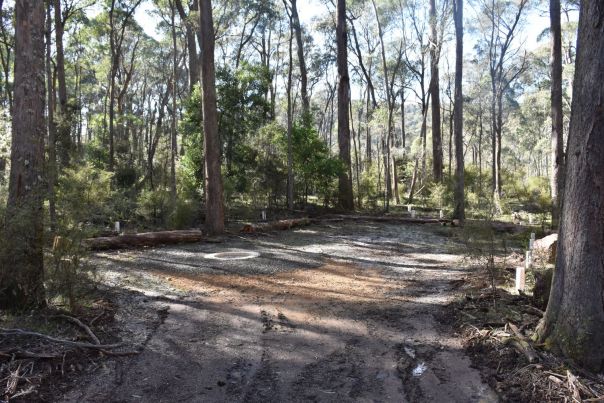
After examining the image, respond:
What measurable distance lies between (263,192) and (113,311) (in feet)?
48.3

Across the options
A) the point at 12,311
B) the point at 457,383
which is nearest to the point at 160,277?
the point at 12,311

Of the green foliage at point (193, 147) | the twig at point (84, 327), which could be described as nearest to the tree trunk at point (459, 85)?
the green foliage at point (193, 147)

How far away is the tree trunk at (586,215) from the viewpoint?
405cm

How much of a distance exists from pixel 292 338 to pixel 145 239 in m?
8.17

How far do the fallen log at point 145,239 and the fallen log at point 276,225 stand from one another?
6.96 ft

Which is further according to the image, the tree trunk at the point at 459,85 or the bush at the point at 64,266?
the tree trunk at the point at 459,85

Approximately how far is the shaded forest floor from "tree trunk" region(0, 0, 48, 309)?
74cm

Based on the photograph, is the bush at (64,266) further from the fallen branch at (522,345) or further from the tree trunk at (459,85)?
the tree trunk at (459,85)

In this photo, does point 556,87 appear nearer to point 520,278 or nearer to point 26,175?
point 520,278

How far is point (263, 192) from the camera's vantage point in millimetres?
20391

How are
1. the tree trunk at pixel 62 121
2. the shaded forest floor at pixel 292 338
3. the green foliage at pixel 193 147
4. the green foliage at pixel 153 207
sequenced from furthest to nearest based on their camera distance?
the green foliage at pixel 193 147, the tree trunk at pixel 62 121, the green foliage at pixel 153 207, the shaded forest floor at pixel 292 338

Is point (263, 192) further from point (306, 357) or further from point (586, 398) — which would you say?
point (586, 398)

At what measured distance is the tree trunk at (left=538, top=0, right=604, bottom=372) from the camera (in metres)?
4.05

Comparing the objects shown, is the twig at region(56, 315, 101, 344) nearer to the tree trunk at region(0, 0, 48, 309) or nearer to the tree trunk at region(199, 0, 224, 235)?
the tree trunk at region(0, 0, 48, 309)
